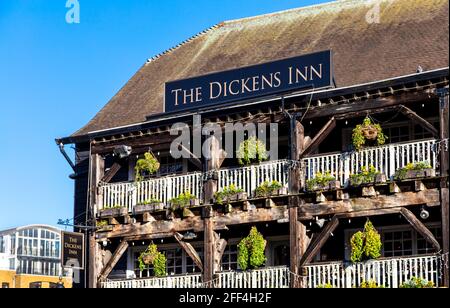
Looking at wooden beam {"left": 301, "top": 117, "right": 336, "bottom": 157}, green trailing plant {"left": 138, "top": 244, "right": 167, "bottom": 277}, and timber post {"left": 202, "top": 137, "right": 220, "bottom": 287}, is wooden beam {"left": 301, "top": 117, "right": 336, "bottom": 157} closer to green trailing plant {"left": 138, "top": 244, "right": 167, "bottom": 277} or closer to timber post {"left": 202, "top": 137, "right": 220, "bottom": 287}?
timber post {"left": 202, "top": 137, "right": 220, "bottom": 287}

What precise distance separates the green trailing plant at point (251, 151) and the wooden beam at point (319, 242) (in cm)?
288

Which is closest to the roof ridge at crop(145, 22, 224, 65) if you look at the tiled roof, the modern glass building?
the tiled roof

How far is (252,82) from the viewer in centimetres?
3222

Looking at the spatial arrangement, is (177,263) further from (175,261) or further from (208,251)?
(208,251)

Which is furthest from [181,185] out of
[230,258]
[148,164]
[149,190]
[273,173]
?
[273,173]

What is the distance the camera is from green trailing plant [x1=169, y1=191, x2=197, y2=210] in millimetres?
32625

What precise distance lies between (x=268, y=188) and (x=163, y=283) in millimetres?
4129

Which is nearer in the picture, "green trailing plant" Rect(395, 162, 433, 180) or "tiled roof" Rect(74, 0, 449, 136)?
"green trailing plant" Rect(395, 162, 433, 180)

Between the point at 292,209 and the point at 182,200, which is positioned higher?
the point at 182,200

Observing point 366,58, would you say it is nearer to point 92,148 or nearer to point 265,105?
Answer: point 265,105

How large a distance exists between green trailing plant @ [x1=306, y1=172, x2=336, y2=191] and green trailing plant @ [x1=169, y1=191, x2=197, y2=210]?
3.63m

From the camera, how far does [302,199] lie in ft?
101

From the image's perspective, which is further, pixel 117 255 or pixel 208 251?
pixel 117 255

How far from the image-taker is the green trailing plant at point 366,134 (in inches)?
1179
